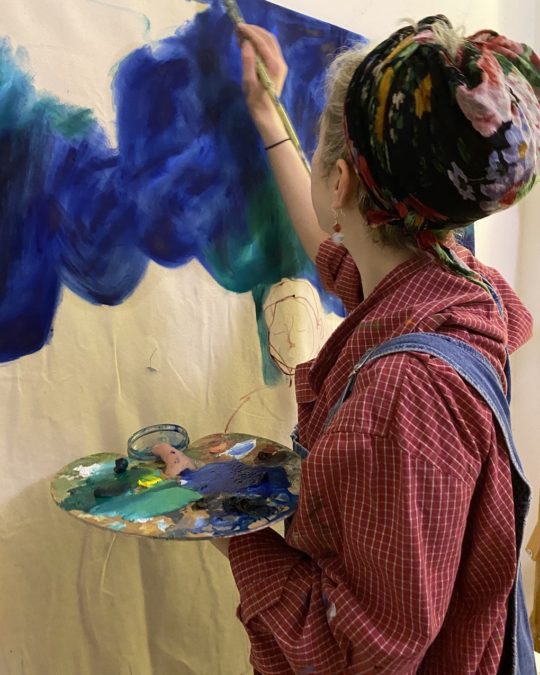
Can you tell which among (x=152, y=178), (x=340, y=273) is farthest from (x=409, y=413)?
(x=152, y=178)

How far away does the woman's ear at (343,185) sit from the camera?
719mm

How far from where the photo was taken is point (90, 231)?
81 cm

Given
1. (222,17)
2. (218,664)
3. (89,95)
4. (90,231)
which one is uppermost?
(222,17)

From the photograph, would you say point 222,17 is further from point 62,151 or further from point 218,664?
point 218,664

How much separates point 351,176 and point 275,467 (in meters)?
0.36

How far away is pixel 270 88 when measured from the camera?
37.3 inches

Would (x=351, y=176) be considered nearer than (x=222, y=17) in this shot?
Yes

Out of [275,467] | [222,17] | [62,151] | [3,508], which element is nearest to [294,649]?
[275,467]

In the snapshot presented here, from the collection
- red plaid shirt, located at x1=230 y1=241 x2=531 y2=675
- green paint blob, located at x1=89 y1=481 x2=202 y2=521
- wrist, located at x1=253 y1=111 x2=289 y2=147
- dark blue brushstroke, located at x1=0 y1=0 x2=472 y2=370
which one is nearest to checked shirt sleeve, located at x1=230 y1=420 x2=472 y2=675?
red plaid shirt, located at x1=230 y1=241 x2=531 y2=675

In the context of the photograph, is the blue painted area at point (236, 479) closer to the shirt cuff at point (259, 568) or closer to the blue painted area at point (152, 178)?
the shirt cuff at point (259, 568)

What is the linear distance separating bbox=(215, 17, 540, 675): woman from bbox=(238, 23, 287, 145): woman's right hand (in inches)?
7.2

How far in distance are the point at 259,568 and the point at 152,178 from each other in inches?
20.5

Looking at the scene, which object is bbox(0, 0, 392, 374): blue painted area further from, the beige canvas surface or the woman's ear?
the woman's ear

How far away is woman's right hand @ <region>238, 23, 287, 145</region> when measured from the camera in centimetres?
92
